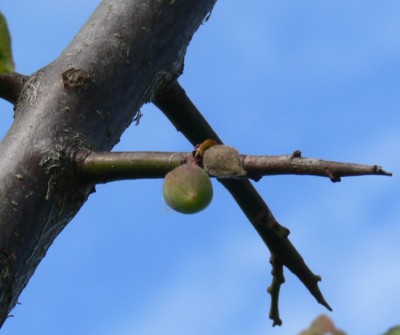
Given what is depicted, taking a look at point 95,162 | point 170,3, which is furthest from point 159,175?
point 170,3

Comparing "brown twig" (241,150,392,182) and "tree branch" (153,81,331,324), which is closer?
"brown twig" (241,150,392,182)

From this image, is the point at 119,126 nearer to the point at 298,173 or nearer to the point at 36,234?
the point at 36,234

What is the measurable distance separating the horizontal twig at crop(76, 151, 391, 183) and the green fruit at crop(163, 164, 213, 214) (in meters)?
0.09

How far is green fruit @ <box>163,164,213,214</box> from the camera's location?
173 centimetres

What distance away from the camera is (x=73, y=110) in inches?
92.3

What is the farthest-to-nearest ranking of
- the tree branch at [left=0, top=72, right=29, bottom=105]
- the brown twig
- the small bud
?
the tree branch at [left=0, top=72, right=29, bottom=105], the small bud, the brown twig

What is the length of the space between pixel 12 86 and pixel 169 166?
0.90 meters

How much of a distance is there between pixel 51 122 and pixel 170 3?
73 cm

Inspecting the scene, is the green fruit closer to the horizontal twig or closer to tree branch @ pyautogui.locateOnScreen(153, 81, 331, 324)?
the horizontal twig

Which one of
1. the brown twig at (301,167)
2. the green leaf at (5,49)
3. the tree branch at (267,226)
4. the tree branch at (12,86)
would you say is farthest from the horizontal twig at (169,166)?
the tree branch at (267,226)

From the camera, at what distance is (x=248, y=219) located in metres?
2.99

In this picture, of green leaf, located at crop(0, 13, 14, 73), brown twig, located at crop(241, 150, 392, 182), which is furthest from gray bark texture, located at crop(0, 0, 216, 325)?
green leaf, located at crop(0, 13, 14, 73)

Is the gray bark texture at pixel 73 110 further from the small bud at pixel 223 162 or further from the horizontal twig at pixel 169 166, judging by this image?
the small bud at pixel 223 162

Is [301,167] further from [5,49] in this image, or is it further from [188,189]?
[5,49]
